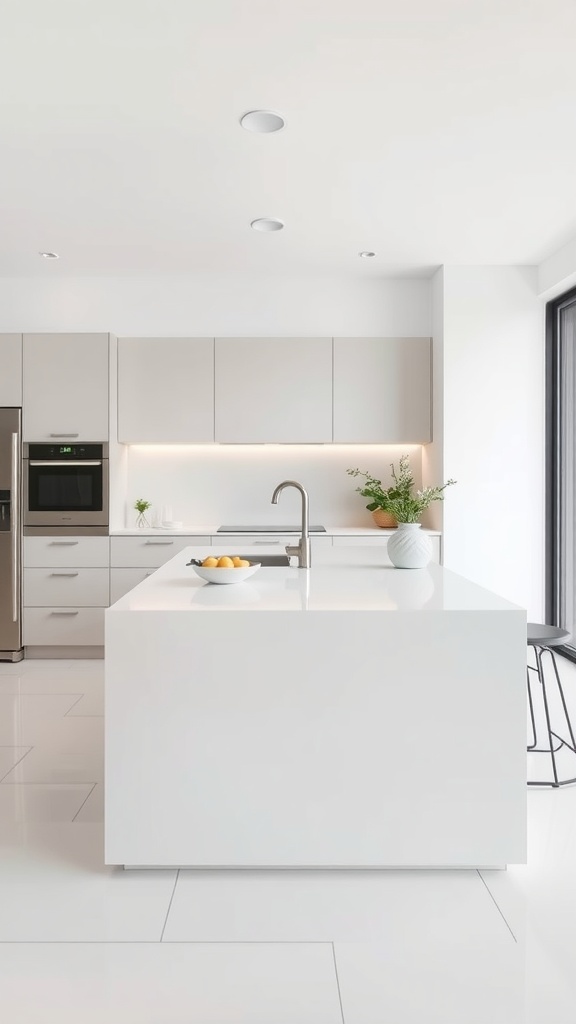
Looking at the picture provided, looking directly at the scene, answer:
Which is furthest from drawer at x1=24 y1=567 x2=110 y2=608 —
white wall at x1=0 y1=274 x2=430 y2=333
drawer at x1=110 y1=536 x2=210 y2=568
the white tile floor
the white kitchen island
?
the white kitchen island

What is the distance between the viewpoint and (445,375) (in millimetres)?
4980

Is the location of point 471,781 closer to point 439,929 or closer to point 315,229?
point 439,929

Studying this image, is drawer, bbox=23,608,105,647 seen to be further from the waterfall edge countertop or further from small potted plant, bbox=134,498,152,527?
small potted plant, bbox=134,498,152,527

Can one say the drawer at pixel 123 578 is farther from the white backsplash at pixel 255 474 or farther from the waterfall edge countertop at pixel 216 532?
the white backsplash at pixel 255 474

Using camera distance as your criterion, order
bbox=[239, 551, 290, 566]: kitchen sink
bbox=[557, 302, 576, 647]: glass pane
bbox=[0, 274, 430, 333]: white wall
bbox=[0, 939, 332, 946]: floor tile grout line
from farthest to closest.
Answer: bbox=[0, 274, 430, 333]: white wall
bbox=[557, 302, 576, 647]: glass pane
bbox=[239, 551, 290, 566]: kitchen sink
bbox=[0, 939, 332, 946]: floor tile grout line

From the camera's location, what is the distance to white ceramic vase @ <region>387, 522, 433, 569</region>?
3.01 m

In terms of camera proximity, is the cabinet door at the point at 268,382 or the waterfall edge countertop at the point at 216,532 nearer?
the waterfall edge countertop at the point at 216,532

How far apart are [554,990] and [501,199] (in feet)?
11.3

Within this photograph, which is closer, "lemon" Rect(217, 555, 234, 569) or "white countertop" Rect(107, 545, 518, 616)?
"white countertop" Rect(107, 545, 518, 616)

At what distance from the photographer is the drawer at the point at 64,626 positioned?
Answer: 4.99 metres

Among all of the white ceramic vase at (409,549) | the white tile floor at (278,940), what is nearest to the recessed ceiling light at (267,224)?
the white ceramic vase at (409,549)

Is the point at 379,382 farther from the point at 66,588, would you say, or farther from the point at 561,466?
the point at 66,588

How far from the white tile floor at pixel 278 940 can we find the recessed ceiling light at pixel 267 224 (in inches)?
124

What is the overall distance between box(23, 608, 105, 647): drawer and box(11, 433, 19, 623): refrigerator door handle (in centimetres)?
9
